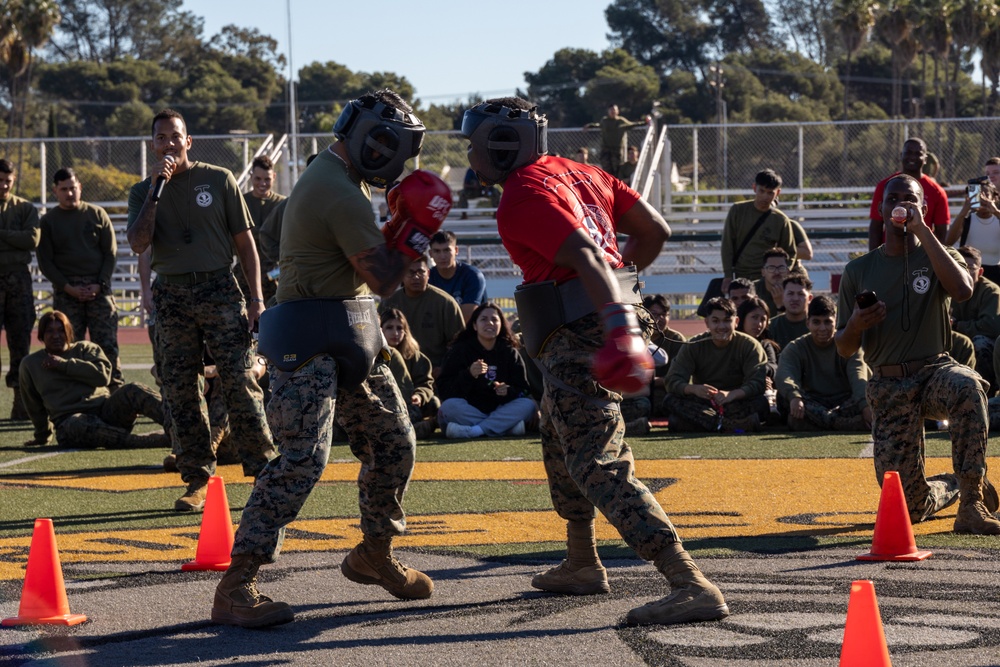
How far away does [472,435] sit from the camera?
1231 centimetres

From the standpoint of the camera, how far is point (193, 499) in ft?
27.5

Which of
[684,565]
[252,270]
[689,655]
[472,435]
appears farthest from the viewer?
[472,435]

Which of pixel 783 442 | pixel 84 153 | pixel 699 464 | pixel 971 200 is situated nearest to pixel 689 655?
pixel 699 464

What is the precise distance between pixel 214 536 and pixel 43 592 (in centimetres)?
111

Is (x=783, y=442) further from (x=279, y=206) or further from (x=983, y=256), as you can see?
(x=279, y=206)

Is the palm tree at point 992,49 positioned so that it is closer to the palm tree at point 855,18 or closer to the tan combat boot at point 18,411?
the palm tree at point 855,18

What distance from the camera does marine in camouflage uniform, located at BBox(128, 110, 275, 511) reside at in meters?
8.09

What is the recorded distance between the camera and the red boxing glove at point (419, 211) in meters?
5.46

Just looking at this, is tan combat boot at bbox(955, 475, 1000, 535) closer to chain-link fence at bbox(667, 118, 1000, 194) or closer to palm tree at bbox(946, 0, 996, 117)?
chain-link fence at bbox(667, 118, 1000, 194)

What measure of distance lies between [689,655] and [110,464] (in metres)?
6.77

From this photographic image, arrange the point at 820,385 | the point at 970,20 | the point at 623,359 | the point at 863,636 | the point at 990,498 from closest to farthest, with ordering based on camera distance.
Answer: the point at 863,636 → the point at 623,359 → the point at 990,498 → the point at 820,385 → the point at 970,20

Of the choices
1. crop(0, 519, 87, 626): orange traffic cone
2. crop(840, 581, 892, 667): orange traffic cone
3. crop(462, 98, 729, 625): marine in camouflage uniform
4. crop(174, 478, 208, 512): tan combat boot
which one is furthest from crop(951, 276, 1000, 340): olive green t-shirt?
crop(0, 519, 87, 626): orange traffic cone

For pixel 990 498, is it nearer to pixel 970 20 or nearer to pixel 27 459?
pixel 27 459

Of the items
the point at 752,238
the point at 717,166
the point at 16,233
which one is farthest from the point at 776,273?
the point at 717,166
